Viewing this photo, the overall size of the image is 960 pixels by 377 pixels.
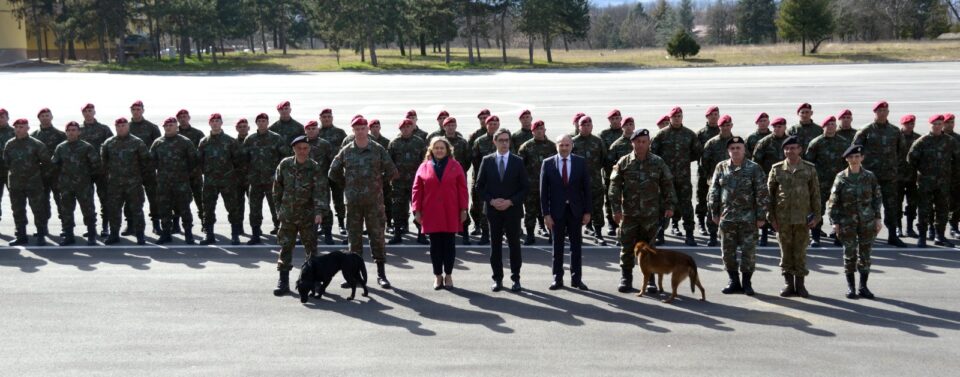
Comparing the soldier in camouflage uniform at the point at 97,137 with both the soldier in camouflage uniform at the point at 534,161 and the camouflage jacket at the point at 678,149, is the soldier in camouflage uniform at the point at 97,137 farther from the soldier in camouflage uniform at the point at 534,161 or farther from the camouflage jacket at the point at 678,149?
the camouflage jacket at the point at 678,149

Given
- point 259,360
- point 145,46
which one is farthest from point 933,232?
point 145,46

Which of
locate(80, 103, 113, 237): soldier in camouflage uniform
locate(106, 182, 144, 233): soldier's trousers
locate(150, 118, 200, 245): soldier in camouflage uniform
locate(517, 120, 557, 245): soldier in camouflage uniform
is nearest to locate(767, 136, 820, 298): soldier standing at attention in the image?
locate(517, 120, 557, 245): soldier in camouflage uniform

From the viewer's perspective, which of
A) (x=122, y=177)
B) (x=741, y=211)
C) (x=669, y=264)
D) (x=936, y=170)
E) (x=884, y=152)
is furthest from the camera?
(x=122, y=177)

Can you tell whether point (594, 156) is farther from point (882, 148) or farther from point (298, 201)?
point (298, 201)

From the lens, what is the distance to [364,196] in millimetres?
9633

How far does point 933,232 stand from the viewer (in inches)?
464

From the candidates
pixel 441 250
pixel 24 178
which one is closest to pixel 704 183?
pixel 441 250

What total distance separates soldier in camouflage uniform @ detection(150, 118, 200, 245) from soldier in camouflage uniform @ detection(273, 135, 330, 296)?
A: 3.24 metres

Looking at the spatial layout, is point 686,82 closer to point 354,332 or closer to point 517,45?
point 354,332

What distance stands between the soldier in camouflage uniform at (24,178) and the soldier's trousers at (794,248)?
9152 millimetres

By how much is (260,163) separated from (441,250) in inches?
151

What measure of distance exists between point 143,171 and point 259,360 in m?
6.42

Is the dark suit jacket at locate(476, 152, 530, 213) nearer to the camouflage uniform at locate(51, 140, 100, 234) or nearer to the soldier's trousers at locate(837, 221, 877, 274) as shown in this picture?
the soldier's trousers at locate(837, 221, 877, 274)

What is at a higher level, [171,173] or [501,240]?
[171,173]
